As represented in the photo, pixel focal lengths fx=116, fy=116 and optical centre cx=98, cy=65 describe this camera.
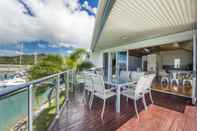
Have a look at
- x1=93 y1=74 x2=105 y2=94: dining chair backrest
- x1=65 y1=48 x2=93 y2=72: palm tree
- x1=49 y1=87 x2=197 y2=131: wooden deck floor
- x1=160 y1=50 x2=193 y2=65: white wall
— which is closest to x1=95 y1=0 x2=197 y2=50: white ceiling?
x1=93 y1=74 x2=105 y2=94: dining chair backrest

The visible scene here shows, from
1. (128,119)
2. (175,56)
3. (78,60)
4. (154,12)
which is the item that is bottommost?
(128,119)

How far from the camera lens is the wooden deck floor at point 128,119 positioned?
2.17m

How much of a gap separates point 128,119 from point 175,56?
1036 cm

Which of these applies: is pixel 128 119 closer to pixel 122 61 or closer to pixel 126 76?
pixel 126 76

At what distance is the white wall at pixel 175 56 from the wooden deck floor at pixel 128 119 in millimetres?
8288

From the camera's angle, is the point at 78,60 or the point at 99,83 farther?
the point at 78,60

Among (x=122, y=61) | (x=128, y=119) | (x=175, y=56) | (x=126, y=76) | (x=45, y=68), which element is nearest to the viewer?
(x=128, y=119)

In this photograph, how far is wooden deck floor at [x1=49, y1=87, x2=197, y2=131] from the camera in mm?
2172

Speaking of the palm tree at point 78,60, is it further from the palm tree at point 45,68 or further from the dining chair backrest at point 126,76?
the dining chair backrest at point 126,76

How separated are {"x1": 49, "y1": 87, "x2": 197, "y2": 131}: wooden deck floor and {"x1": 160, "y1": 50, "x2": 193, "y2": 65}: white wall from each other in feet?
27.2

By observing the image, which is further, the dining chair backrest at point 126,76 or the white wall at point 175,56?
the white wall at point 175,56

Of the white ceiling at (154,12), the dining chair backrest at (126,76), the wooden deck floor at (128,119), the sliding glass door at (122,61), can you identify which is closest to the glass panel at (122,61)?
the sliding glass door at (122,61)

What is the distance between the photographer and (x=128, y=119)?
2.49 m

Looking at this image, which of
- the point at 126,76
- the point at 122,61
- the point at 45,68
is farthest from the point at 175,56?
the point at 45,68
